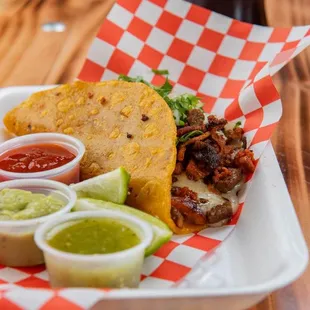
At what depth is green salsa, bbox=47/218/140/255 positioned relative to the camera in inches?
80.8

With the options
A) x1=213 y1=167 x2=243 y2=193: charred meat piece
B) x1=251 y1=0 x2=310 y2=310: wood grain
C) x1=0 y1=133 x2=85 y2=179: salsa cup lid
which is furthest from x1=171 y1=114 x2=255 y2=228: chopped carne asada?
x1=0 y1=133 x2=85 y2=179: salsa cup lid

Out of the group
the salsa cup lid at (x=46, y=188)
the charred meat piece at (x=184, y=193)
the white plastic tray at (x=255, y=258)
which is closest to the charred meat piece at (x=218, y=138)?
the white plastic tray at (x=255, y=258)

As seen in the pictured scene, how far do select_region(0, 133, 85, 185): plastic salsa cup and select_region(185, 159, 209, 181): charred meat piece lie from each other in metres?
0.47

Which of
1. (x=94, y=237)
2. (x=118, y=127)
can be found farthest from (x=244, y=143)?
(x=94, y=237)

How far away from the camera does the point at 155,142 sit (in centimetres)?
276

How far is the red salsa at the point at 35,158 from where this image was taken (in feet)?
8.98

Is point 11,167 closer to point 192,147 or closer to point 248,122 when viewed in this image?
point 192,147

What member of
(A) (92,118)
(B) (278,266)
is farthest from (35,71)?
(B) (278,266)

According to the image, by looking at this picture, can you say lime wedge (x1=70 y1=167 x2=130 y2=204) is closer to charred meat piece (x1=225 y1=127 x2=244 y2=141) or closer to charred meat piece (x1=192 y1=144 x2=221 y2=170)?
charred meat piece (x1=192 y1=144 x2=221 y2=170)

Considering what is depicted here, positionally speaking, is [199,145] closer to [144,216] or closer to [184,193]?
[184,193]

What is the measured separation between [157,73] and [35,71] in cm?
93

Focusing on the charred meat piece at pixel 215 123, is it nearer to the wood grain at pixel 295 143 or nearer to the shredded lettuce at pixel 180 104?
the shredded lettuce at pixel 180 104

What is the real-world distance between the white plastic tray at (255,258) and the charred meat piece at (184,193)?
0.22 metres

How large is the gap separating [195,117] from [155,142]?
1.14 feet
